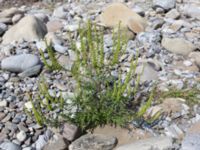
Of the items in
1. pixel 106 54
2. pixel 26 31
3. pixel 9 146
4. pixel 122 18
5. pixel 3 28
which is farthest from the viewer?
pixel 122 18

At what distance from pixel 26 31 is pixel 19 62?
834mm

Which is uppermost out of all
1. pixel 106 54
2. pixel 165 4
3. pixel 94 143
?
pixel 165 4

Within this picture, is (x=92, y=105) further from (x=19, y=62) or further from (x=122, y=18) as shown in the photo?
(x=122, y=18)

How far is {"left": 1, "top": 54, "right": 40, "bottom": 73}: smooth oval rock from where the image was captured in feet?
15.3

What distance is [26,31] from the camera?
5.36m

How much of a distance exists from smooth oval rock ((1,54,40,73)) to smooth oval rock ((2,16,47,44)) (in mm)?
656

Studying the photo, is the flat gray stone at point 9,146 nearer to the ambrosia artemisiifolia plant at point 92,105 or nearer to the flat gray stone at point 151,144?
the ambrosia artemisiifolia plant at point 92,105

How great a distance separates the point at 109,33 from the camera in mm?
5645

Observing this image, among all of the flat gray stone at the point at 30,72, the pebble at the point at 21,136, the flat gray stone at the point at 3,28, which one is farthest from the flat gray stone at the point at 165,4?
the pebble at the point at 21,136

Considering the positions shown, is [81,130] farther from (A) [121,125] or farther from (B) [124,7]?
(B) [124,7]

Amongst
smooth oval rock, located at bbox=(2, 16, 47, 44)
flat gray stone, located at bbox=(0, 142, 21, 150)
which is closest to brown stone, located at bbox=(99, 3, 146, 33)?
smooth oval rock, located at bbox=(2, 16, 47, 44)

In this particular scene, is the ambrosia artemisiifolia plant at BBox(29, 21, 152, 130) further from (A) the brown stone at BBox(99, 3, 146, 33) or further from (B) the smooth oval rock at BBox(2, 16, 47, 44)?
(A) the brown stone at BBox(99, 3, 146, 33)

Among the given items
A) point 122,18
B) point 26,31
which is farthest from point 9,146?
point 122,18

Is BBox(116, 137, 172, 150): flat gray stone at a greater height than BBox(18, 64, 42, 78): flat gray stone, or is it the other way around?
BBox(18, 64, 42, 78): flat gray stone
